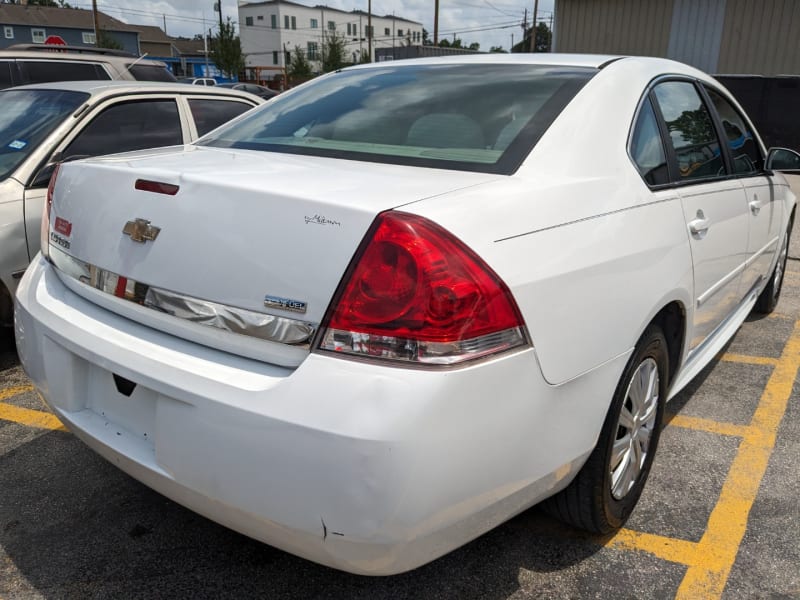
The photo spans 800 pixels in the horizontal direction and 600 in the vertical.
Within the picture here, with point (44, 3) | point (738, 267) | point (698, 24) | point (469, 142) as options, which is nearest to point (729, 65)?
point (698, 24)

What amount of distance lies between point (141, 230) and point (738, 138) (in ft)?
9.77

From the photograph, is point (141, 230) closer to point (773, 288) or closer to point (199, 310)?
point (199, 310)

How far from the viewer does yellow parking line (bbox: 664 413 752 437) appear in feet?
10.3

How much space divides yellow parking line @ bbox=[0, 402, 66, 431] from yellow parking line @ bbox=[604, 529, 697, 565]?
2.34 m

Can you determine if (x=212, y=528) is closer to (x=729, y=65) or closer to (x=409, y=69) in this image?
(x=409, y=69)

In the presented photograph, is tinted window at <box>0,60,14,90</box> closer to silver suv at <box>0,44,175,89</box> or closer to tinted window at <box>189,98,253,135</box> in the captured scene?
silver suv at <box>0,44,175,89</box>

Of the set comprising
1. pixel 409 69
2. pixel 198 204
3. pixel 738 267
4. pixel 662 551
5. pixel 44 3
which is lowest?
pixel 662 551

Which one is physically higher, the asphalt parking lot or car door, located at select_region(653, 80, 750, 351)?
car door, located at select_region(653, 80, 750, 351)

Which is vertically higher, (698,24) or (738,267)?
(698,24)

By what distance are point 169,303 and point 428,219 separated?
728 millimetres

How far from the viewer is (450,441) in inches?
59.0

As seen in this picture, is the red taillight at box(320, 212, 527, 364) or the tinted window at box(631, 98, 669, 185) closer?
the red taillight at box(320, 212, 527, 364)

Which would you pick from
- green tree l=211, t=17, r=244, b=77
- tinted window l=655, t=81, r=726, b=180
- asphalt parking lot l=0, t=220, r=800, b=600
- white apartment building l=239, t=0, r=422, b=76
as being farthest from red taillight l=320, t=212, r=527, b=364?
white apartment building l=239, t=0, r=422, b=76

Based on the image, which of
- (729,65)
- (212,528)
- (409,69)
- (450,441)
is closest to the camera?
(450,441)
